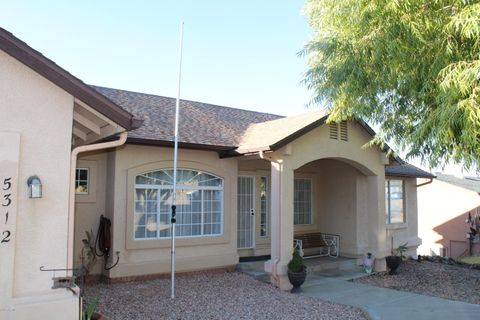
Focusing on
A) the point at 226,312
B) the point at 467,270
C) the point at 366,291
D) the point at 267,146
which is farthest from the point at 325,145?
the point at 467,270

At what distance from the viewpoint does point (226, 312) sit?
8.20 metres

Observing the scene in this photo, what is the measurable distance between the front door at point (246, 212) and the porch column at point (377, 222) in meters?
3.60

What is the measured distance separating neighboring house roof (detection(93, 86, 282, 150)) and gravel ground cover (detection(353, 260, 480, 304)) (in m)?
5.61

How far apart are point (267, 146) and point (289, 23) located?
3721 millimetres

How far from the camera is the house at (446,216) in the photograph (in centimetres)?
2472

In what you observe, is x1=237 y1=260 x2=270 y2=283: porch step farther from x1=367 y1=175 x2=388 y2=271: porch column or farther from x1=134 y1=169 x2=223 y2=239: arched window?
x1=367 y1=175 x2=388 y2=271: porch column

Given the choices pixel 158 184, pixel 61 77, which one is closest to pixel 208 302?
pixel 158 184

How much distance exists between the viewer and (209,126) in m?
13.1

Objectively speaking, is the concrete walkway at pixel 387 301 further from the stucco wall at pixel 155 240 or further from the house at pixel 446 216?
the house at pixel 446 216

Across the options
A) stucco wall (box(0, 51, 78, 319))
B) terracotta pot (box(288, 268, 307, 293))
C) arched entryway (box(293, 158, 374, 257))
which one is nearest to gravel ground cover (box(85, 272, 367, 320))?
terracotta pot (box(288, 268, 307, 293))

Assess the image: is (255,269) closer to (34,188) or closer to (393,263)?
(393,263)

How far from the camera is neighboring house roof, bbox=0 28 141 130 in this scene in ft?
18.5

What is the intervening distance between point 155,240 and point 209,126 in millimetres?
3966

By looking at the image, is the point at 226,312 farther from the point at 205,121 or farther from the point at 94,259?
the point at 205,121
